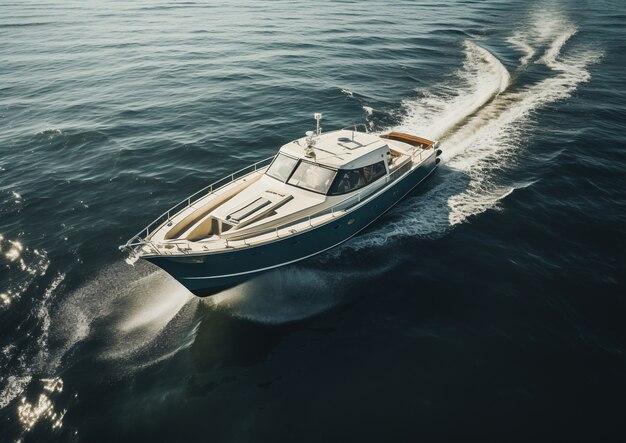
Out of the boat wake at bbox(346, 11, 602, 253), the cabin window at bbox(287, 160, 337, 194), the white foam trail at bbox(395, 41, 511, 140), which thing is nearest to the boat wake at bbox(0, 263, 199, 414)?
the cabin window at bbox(287, 160, 337, 194)

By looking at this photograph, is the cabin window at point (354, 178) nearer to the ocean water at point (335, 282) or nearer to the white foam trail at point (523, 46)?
the ocean water at point (335, 282)

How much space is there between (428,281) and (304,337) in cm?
564

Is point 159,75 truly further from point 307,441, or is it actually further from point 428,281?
point 307,441

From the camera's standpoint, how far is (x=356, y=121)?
88.6ft

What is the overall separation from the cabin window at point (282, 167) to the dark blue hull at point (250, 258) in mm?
3404

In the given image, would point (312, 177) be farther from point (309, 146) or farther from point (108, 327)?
point (108, 327)

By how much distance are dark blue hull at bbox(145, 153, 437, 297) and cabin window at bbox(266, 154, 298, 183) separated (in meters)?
3.40

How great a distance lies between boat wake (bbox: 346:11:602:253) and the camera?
58.6 ft

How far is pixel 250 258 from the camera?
1282cm

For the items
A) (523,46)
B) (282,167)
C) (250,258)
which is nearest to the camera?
(250,258)

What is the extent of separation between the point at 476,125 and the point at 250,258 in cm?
2060

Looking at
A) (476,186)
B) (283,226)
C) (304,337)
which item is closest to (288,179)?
(283,226)

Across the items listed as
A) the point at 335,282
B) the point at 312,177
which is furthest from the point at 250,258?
the point at 312,177

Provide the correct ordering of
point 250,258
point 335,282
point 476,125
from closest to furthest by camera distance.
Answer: point 250,258, point 335,282, point 476,125
